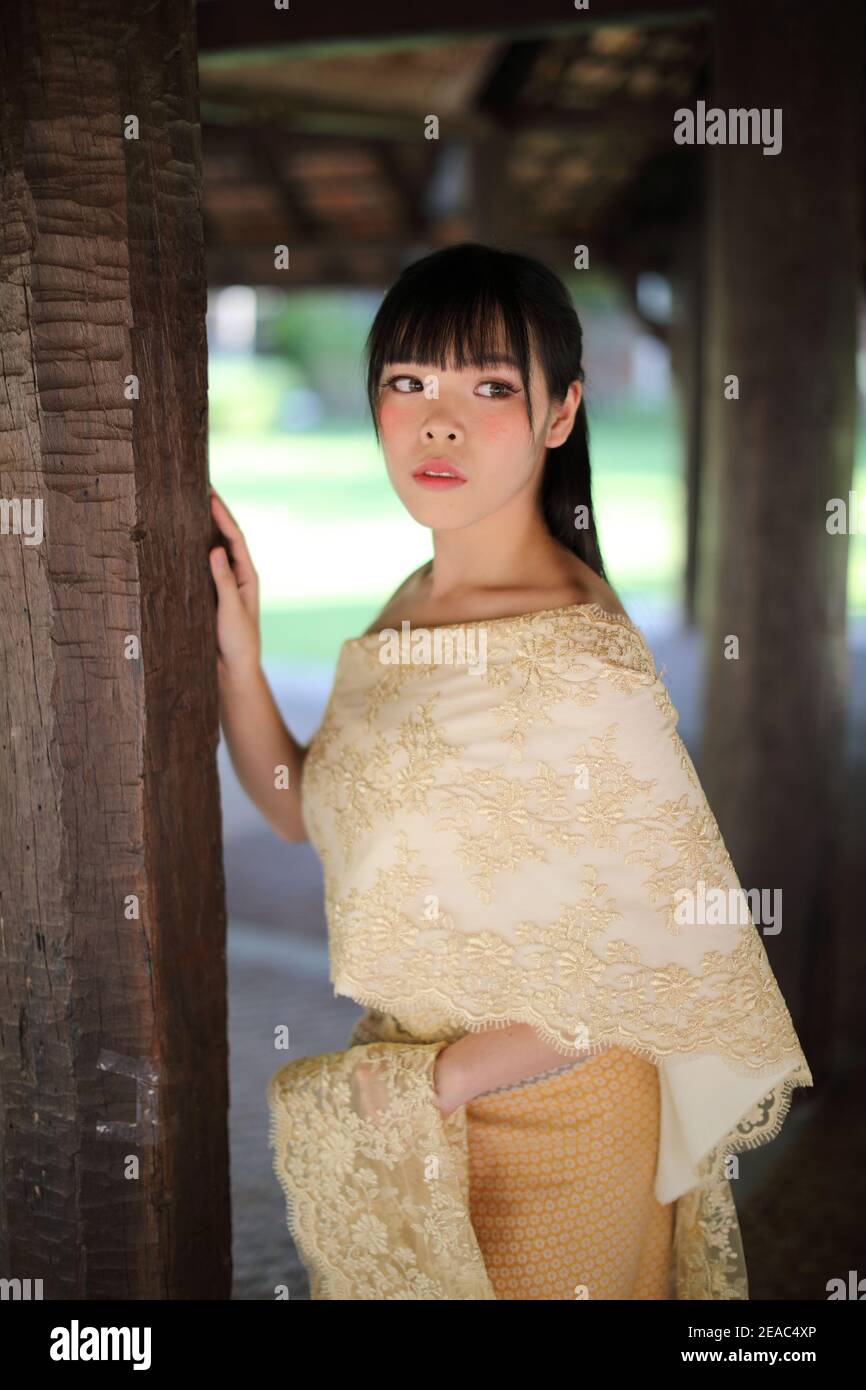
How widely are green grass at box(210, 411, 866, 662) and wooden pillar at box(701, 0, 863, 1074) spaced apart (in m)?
4.03

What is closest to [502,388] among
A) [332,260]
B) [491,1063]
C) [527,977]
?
[527,977]

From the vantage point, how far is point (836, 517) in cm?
323

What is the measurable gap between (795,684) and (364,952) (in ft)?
6.61

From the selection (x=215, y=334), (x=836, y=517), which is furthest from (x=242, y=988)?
(x=215, y=334)

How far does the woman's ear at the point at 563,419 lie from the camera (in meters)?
1.78

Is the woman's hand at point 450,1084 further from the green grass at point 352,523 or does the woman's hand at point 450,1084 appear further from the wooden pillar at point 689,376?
the wooden pillar at point 689,376

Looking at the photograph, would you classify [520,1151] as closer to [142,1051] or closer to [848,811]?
[142,1051]

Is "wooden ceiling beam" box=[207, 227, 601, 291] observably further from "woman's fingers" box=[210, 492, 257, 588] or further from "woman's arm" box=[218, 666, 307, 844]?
"woman's fingers" box=[210, 492, 257, 588]

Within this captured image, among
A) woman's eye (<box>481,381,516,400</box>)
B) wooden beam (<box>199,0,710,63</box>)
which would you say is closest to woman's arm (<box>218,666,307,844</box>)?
woman's eye (<box>481,381,516,400</box>)

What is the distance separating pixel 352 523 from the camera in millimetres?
18609

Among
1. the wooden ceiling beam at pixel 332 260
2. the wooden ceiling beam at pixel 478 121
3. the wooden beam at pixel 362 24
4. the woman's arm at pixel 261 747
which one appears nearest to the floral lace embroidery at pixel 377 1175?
A: the woman's arm at pixel 261 747

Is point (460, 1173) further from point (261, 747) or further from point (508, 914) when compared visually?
point (261, 747)

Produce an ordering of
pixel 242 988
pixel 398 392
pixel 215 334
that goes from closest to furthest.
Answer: pixel 398 392, pixel 242 988, pixel 215 334

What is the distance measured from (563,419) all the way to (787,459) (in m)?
1.64
